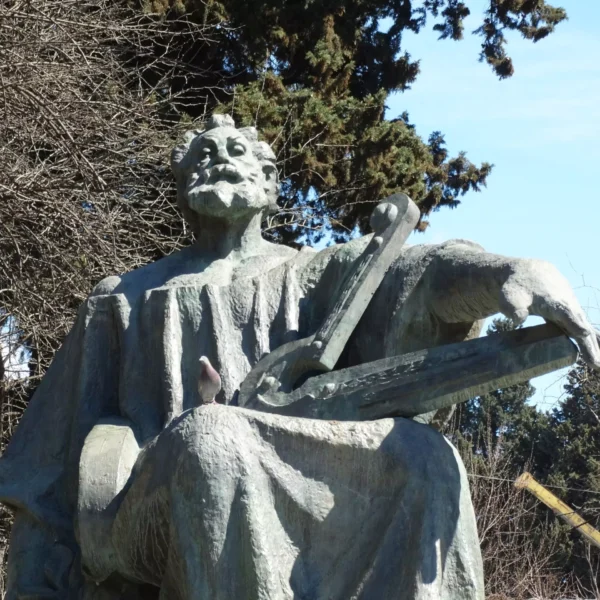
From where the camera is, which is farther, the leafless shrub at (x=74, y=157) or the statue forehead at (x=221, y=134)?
the leafless shrub at (x=74, y=157)

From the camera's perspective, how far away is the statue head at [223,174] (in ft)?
14.7

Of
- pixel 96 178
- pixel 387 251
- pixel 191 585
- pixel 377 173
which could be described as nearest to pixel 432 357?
pixel 387 251

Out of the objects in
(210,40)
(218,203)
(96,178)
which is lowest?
(218,203)

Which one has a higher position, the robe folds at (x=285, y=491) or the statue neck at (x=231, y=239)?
the statue neck at (x=231, y=239)

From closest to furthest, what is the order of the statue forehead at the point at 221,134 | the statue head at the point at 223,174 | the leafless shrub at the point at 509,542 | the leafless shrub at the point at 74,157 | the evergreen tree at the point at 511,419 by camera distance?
the statue head at the point at 223,174
the statue forehead at the point at 221,134
the leafless shrub at the point at 74,157
the leafless shrub at the point at 509,542
the evergreen tree at the point at 511,419

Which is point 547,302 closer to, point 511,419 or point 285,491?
point 285,491

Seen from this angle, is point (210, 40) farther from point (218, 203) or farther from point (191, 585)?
point (191, 585)

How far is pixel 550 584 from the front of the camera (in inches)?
537

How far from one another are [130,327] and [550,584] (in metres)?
9.93

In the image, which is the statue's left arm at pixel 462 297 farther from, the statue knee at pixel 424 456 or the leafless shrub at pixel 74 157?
the leafless shrub at pixel 74 157

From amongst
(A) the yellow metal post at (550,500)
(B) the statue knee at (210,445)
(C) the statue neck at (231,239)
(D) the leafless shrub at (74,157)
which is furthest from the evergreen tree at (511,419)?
(B) the statue knee at (210,445)

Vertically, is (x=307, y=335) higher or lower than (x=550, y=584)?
lower

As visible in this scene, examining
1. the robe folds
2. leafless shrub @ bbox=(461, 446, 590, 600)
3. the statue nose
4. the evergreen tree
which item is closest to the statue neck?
the statue nose

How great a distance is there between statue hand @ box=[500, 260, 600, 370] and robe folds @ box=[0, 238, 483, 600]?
406 millimetres
